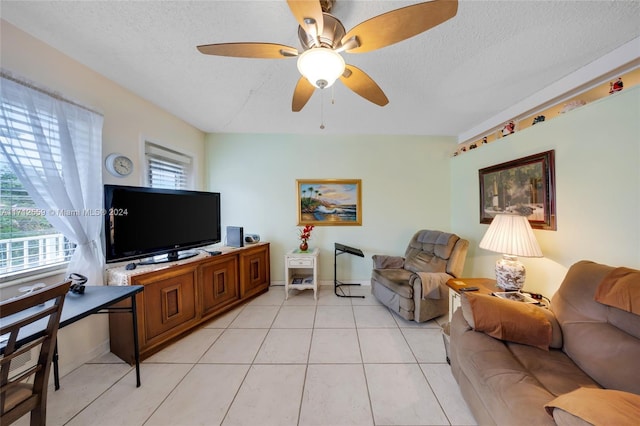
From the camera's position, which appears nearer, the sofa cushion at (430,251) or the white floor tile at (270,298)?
the sofa cushion at (430,251)

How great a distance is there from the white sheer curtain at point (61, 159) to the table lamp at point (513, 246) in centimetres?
332

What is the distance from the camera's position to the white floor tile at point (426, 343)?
1.72m

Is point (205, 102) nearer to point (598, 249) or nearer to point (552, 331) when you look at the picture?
point (552, 331)

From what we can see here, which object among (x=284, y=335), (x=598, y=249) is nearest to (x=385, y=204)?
(x=598, y=249)

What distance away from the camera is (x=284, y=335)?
2016 millimetres

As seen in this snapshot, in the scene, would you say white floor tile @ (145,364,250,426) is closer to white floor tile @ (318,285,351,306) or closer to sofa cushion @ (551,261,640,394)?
white floor tile @ (318,285,351,306)

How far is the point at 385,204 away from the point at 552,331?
2.22 meters

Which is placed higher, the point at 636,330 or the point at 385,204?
the point at 385,204

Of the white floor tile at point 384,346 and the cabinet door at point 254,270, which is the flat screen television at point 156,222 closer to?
the cabinet door at point 254,270

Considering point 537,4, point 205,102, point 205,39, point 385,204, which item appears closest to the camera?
point 537,4

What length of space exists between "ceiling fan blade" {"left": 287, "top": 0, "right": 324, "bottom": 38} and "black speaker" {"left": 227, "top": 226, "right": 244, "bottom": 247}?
2.25 m

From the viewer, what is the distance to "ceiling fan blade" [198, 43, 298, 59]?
106 cm


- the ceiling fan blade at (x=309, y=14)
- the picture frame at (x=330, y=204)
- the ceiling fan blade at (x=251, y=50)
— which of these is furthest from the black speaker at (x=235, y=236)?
the ceiling fan blade at (x=309, y=14)

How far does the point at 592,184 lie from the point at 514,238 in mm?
645
